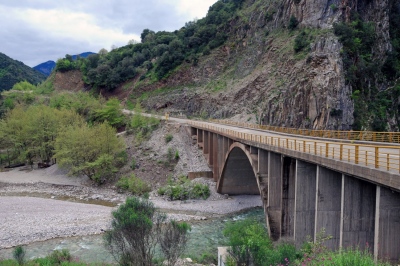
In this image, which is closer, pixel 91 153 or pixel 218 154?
pixel 218 154

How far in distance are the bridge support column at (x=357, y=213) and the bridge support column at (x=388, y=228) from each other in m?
1.81

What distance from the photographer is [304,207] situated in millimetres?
15086

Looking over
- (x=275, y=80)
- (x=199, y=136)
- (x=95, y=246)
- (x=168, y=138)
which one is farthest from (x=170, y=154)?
(x=275, y=80)

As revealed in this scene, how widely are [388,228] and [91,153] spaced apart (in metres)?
37.6

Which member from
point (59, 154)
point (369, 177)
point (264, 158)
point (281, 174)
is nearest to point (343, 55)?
point (264, 158)

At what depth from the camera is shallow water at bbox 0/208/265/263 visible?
67.1 ft

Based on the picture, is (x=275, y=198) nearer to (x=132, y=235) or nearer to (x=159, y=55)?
(x=132, y=235)

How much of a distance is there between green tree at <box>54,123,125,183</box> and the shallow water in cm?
1743

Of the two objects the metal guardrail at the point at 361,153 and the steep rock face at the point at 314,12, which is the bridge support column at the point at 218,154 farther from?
the steep rock face at the point at 314,12

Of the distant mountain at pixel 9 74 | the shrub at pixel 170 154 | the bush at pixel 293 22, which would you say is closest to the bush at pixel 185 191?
the shrub at pixel 170 154

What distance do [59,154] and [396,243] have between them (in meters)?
40.7

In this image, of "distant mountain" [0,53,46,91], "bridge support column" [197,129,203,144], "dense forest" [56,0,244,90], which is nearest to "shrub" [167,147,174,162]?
"bridge support column" [197,129,203,144]

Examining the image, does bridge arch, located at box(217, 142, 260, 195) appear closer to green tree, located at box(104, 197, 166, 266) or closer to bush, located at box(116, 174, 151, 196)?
bush, located at box(116, 174, 151, 196)

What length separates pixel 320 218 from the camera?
517 inches
